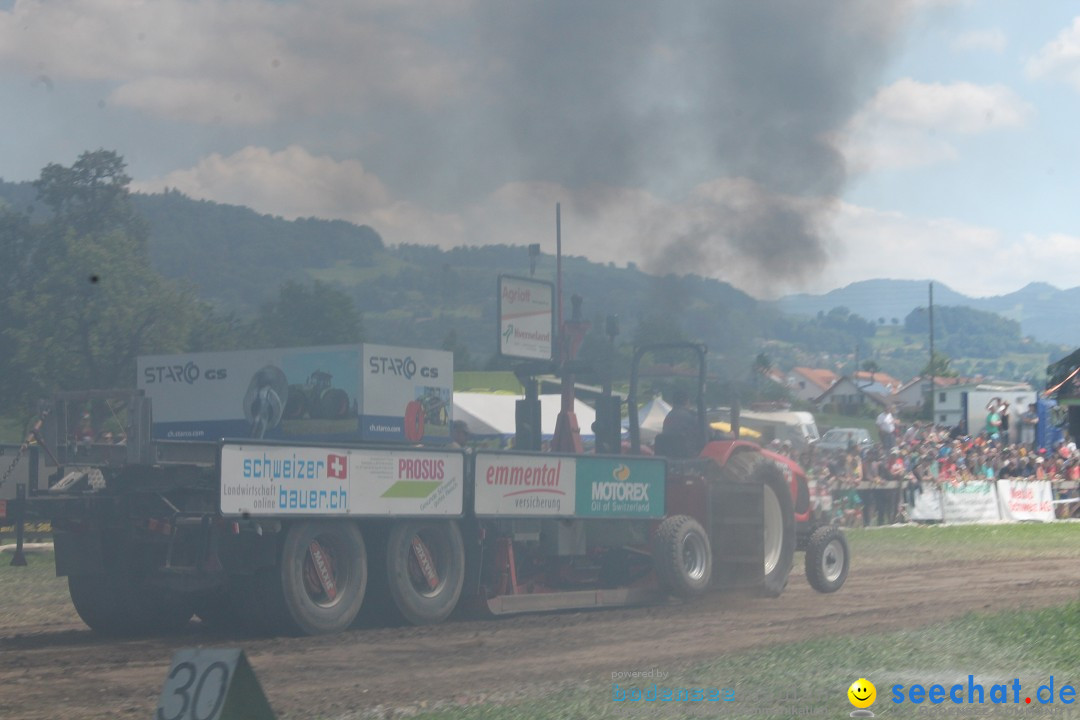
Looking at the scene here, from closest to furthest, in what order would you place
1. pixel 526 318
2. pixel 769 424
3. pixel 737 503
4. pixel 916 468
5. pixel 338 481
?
pixel 338 481
pixel 737 503
pixel 526 318
pixel 769 424
pixel 916 468

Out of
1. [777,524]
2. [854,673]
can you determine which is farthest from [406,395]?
[854,673]

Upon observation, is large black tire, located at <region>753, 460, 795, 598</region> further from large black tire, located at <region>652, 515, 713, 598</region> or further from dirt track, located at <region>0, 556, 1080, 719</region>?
large black tire, located at <region>652, 515, 713, 598</region>

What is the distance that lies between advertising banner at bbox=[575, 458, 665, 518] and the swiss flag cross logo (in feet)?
9.35

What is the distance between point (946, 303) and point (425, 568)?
212 ft

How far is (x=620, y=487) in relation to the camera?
13312mm

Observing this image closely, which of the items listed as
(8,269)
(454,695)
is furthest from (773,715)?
(8,269)

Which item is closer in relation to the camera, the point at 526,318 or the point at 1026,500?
the point at 526,318

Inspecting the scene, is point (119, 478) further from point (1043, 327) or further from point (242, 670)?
point (1043, 327)

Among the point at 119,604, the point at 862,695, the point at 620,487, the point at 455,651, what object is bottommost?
the point at 455,651

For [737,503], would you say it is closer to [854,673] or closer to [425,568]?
[425,568]

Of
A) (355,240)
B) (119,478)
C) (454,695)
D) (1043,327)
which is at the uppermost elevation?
(1043,327)

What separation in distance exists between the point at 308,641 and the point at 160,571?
4.38 feet

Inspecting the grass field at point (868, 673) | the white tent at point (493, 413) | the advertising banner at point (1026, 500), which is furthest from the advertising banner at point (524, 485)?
the advertising banner at point (1026, 500)

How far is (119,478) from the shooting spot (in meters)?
10.8
